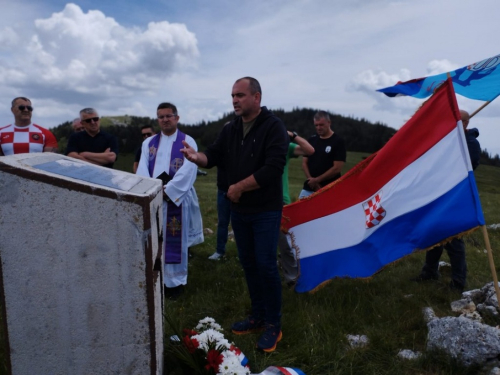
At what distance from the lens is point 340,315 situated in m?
4.39

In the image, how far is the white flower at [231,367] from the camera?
2863mm

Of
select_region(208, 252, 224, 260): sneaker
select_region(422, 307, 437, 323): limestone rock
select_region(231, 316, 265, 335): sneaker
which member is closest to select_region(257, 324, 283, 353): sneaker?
select_region(231, 316, 265, 335): sneaker

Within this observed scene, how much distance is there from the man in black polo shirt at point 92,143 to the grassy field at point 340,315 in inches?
80.8

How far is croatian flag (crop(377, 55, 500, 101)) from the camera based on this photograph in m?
4.09

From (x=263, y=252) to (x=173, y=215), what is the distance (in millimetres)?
2056

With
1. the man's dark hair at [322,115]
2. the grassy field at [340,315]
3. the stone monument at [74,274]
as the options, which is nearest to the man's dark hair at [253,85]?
Answer: the stone monument at [74,274]

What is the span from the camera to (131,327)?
2.56 metres

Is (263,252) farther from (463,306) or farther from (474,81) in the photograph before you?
(474,81)

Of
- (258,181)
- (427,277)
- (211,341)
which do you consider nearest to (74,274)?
(211,341)

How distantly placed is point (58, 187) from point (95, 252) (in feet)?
1.40

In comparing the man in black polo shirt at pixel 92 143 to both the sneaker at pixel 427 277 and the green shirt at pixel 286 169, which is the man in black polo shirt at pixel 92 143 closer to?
the green shirt at pixel 286 169

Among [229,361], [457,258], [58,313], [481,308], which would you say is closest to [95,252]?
[58,313]

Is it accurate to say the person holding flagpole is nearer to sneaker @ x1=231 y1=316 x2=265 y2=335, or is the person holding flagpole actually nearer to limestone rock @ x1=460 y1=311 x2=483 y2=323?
limestone rock @ x1=460 y1=311 x2=483 y2=323

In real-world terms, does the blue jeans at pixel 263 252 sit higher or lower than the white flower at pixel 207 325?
higher
